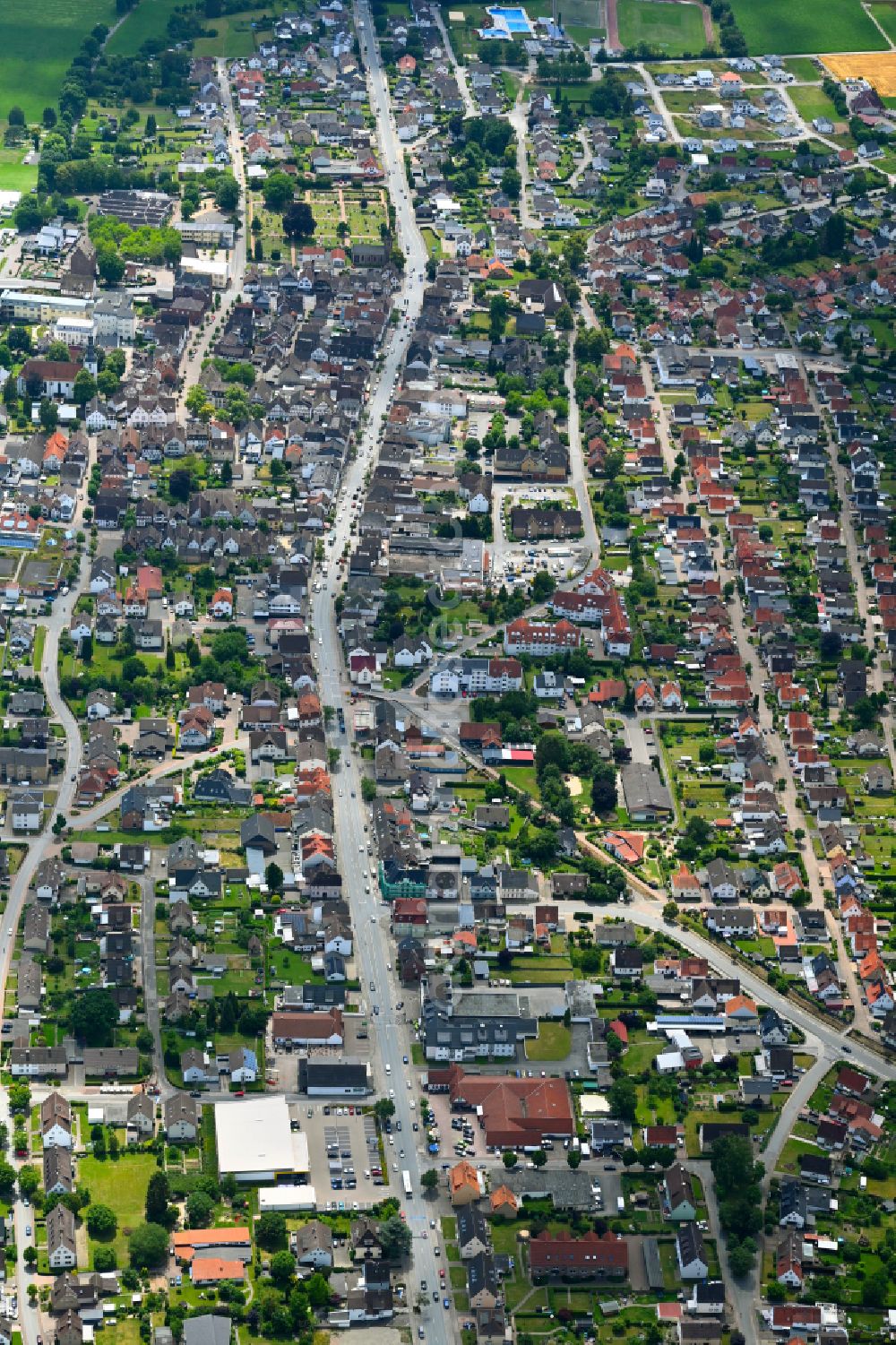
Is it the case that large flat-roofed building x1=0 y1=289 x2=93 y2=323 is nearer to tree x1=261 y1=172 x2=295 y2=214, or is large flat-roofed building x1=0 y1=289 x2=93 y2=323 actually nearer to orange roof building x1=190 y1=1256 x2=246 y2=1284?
tree x1=261 y1=172 x2=295 y2=214

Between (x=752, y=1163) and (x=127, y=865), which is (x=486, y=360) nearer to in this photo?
(x=127, y=865)

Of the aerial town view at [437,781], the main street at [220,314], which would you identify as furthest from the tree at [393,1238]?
the main street at [220,314]

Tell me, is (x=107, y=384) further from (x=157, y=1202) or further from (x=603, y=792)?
(x=157, y=1202)

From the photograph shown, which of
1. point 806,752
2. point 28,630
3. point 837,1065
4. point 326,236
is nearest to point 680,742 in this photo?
point 806,752

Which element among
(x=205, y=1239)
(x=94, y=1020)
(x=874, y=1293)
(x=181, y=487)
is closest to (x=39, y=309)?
(x=181, y=487)

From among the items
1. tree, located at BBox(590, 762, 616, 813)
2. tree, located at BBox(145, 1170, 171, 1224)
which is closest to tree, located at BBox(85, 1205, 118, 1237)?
tree, located at BBox(145, 1170, 171, 1224)

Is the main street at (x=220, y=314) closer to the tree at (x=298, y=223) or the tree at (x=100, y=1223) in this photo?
the tree at (x=298, y=223)

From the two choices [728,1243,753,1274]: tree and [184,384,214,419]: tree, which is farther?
[184,384,214,419]: tree

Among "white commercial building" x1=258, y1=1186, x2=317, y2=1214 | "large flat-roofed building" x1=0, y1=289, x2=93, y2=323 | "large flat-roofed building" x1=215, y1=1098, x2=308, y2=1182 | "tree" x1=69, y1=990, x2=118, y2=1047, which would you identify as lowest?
"white commercial building" x1=258, y1=1186, x2=317, y2=1214
